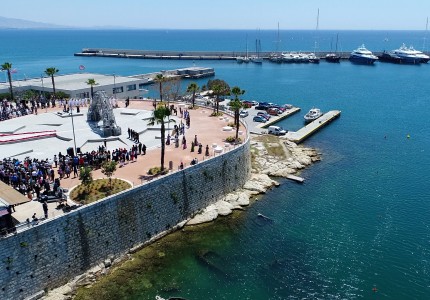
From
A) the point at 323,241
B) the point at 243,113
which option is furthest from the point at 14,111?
the point at 323,241

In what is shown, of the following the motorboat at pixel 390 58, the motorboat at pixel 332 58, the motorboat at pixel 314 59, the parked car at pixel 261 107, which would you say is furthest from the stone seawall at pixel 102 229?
the motorboat at pixel 390 58

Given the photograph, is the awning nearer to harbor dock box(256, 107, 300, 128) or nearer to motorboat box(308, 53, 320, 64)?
harbor dock box(256, 107, 300, 128)

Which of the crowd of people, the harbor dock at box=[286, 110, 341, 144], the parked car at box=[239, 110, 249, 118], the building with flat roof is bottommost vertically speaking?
the harbor dock at box=[286, 110, 341, 144]

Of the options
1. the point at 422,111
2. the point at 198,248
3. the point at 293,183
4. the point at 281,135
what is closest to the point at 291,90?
the point at 422,111

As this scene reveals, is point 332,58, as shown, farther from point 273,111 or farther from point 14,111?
point 14,111

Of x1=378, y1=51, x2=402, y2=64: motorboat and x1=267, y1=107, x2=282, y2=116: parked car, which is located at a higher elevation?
x1=378, y1=51, x2=402, y2=64: motorboat

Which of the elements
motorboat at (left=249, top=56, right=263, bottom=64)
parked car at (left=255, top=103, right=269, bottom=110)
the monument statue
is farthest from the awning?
motorboat at (left=249, top=56, right=263, bottom=64)
